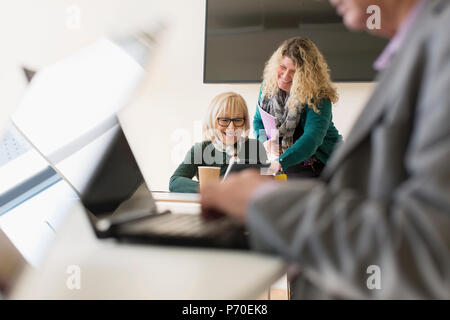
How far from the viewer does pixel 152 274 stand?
46cm

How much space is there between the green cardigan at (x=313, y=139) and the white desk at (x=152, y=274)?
4.81ft

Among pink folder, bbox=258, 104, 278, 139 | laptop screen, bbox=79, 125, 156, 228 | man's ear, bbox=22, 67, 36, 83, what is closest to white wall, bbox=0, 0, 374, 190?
pink folder, bbox=258, 104, 278, 139

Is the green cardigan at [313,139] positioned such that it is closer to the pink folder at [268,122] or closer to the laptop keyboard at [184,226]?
the pink folder at [268,122]

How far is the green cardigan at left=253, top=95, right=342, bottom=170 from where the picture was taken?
196 centimetres

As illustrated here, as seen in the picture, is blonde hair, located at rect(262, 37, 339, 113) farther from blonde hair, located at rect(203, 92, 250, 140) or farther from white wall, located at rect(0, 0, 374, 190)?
white wall, located at rect(0, 0, 374, 190)

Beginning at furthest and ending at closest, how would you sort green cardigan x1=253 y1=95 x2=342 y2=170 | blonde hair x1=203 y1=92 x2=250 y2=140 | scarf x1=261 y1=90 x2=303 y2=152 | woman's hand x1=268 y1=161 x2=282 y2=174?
1. blonde hair x1=203 y1=92 x2=250 y2=140
2. scarf x1=261 y1=90 x2=303 y2=152
3. green cardigan x1=253 y1=95 x2=342 y2=170
4. woman's hand x1=268 y1=161 x2=282 y2=174

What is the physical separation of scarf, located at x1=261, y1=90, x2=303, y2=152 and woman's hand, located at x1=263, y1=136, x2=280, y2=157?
29mm

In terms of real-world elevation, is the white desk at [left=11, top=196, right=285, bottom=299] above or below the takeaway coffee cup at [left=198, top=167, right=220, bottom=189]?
above

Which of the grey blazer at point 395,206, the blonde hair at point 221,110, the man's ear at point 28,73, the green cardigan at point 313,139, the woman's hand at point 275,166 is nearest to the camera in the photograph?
the grey blazer at point 395,206

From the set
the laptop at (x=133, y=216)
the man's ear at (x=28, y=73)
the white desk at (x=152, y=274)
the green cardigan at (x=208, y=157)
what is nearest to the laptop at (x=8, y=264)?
the white desk at (x=152, y=274)

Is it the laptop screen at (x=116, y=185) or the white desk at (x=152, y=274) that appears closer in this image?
the white desk at (x=152, y=274)

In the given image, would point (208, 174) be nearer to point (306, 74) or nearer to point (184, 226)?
point (184, 226)

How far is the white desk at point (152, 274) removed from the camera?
43 centimetres

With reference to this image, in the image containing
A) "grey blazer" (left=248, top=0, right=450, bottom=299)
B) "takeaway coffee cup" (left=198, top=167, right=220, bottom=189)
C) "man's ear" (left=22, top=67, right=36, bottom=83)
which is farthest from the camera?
"takeaway coffee cup" (left=198, top=167, right=220, bottom=189)
